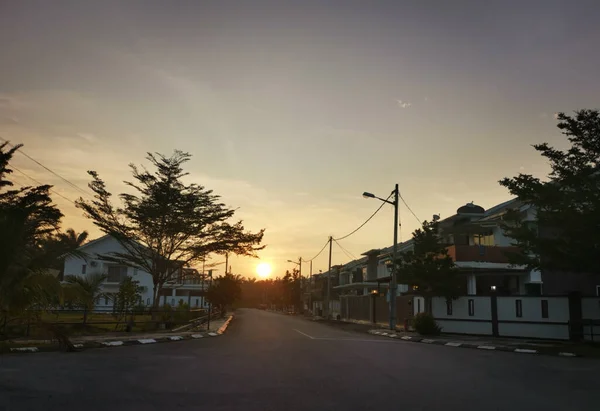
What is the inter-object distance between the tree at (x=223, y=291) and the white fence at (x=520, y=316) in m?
39.8

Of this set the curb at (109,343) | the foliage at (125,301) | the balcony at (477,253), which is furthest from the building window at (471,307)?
the foliage at (125,301)

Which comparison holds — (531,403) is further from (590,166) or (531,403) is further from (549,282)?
(549,282)

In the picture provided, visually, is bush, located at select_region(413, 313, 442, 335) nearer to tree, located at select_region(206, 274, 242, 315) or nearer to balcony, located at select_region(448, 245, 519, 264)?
balcony, located at select_region(448, 245, 519, 264)

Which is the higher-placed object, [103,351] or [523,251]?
[523,251]

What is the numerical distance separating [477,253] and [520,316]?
9610 mm

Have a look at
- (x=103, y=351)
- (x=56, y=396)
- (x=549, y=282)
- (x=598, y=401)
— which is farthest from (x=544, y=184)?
(x=56, y=396)

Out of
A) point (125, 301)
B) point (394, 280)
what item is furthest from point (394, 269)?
point (125, 301)

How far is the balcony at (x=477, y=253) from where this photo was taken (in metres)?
36.6

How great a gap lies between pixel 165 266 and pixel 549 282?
2420 cm

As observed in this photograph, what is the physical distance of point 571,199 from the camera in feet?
71.2

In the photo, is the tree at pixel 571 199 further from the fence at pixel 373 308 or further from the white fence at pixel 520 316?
the fence at pixel 373 308

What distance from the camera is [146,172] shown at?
34750 millimetres

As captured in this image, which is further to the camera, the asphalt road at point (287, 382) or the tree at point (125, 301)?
the tree at point (125, 301)

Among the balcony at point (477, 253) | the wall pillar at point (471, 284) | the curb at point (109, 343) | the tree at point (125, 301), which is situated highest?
the balcony at point (477, 253)
